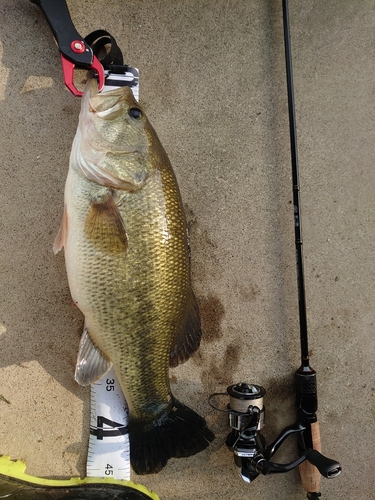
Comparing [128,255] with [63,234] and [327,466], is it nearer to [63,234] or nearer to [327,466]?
[63,234]

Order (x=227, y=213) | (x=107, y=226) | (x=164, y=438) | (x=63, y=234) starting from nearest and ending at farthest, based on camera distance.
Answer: (x=107, y=226) → (x=63, y=234) → (x=164, y=438) → (x=227, y=213)

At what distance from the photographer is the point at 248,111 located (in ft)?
6.89

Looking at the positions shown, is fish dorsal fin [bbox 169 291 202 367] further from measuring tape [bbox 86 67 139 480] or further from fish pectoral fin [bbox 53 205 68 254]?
fish pectoral fin [bbox 53 205 68 254]

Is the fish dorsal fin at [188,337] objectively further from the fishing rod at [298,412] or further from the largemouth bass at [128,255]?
the fishing rod at [298,412]

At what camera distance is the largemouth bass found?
1548mm

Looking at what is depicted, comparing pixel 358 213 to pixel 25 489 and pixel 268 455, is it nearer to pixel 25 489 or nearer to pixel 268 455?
pixel 268 455

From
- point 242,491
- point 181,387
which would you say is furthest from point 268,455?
point 181,387

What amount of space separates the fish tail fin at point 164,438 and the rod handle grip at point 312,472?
0.54 metres

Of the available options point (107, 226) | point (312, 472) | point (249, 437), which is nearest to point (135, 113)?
point (107, 226)

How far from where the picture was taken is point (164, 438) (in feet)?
5.75

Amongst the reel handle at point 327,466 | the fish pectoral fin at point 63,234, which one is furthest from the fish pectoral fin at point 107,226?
the reel handle at point 327,466

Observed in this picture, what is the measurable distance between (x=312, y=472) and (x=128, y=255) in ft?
4.56

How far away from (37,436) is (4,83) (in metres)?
1.64

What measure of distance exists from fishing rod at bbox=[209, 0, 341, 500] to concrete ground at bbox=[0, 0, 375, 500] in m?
0.12
